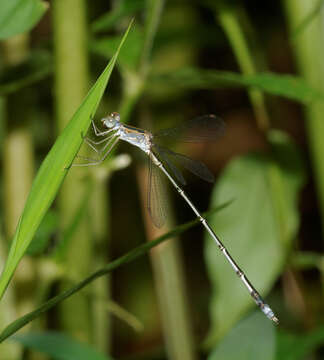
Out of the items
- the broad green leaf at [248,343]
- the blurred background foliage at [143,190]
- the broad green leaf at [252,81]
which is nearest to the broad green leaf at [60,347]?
the blurred background foliage at [143,190]

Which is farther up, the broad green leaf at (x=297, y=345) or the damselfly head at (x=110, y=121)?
the damselfly head at (x=110, y=121)

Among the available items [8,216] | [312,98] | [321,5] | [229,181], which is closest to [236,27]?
[321,5]

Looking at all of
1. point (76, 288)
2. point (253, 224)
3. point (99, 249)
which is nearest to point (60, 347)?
point (76, 288)

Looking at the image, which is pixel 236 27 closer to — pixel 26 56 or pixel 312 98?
pixel 312 98

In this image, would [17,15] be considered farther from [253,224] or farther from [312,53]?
[253,224]

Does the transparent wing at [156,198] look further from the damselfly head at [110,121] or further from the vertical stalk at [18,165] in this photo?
the vertical stalk at [18,165]

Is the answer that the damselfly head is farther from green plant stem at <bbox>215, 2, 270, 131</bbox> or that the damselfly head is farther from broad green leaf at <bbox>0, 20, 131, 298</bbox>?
broad green leaf at <bbox>0, 20, 131, 298</bbox>
